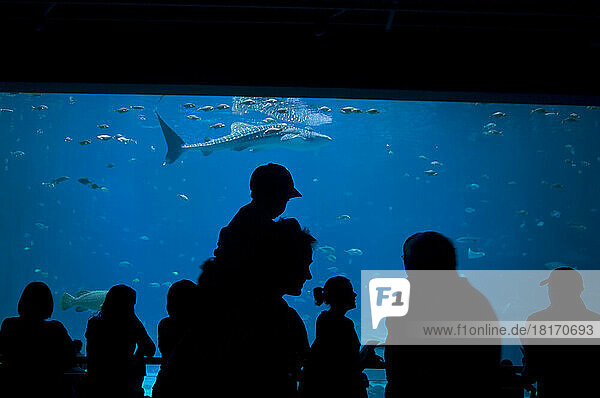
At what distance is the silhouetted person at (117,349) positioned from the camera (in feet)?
8.65

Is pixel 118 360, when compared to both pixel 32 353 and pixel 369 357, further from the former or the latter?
pixel 369 357

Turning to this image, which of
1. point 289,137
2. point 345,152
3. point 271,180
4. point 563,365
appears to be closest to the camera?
point 271,180

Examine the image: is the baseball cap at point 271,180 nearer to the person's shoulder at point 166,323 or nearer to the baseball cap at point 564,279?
the person's shoulder at point 166,323

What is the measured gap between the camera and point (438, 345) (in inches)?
58.4

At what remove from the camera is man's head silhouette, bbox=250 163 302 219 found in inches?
61.6

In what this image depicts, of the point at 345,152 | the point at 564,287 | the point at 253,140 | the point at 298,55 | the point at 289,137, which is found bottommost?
the point at 564,287

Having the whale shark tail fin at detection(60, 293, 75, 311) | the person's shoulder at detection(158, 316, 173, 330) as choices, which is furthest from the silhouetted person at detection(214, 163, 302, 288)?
the whale shark tail fin at detection(60, 293, 75, 311)

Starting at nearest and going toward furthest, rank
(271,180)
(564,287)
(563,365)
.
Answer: (271,180)
(563,365)
(564,287)

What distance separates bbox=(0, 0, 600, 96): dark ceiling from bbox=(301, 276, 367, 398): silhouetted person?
87.8 inches

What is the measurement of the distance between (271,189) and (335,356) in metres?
1.38

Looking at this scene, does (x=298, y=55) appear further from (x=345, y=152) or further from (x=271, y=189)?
(x=345, y=152)

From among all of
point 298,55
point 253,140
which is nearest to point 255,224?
point 298,55

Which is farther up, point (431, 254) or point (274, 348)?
point (431, 254)

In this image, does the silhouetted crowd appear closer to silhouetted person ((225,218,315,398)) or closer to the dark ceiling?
silhouetted person ((225,218,315,398))
